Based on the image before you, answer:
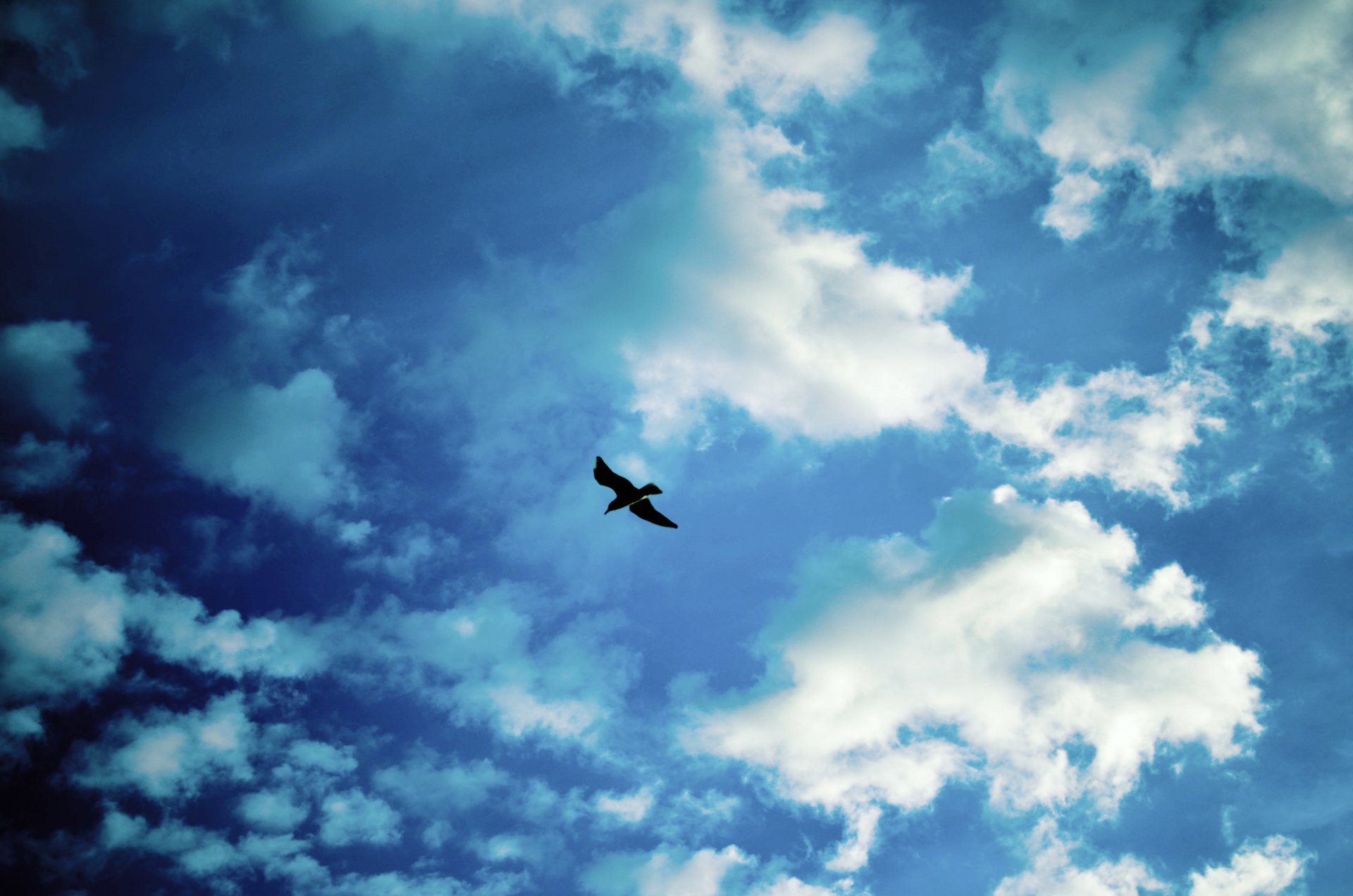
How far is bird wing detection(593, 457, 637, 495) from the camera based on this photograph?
30438mm

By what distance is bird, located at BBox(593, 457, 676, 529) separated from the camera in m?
30.0

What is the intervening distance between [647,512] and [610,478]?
1968 millimetres

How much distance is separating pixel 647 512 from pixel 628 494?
4.47 ft

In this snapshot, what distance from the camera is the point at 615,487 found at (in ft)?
100

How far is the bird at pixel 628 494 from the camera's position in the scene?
2995 centimetres

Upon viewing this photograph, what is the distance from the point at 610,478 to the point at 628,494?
3.03ft

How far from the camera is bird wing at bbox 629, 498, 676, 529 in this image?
30906mm

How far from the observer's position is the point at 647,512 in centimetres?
3122

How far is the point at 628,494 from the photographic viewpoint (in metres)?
30.2

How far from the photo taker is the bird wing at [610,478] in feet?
99.9

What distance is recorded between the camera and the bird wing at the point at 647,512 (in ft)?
101

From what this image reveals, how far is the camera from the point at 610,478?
30516 mm
